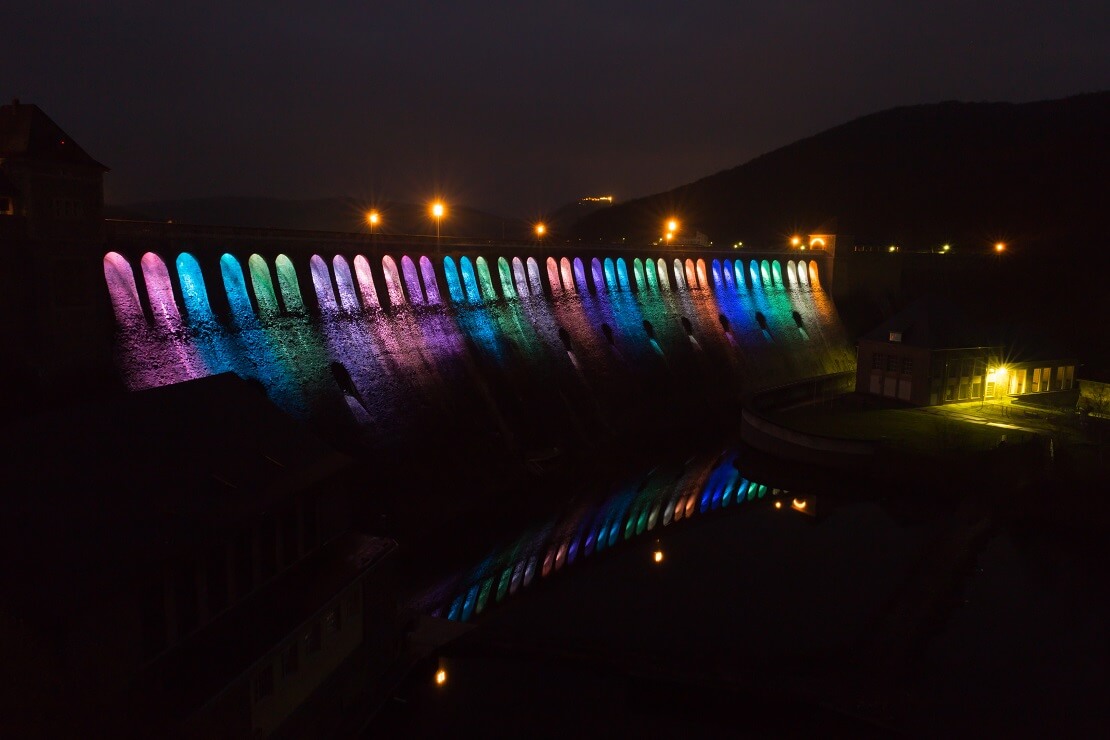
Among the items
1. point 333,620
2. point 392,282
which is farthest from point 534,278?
point 333,620

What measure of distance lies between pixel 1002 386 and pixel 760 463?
1795cm

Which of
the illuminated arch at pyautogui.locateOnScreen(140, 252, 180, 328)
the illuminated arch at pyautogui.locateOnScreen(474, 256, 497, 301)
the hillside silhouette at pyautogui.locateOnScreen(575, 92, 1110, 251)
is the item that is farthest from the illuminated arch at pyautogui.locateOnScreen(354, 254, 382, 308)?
the hillside silhouette at pyautogui.locateOnScreen(575, 92, 1110, 251)

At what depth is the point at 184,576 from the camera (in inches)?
434

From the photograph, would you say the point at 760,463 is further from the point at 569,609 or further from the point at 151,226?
the point at 151,226

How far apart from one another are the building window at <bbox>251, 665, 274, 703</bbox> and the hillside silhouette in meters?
76.6

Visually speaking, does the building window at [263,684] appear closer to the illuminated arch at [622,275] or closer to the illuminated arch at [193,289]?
the illuminated arch at [193,289]

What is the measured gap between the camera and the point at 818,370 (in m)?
53.4

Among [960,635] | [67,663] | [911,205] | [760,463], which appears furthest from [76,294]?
[911,205]

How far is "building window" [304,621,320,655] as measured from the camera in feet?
41.2

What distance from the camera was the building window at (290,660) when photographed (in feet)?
39.2

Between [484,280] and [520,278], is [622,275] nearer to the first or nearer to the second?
[520,278]

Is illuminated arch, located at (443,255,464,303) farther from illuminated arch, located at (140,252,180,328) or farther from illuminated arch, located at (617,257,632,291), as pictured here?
illuminated arch, located at (140,252,180,328)

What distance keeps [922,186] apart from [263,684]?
12675cm

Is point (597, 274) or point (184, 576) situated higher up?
point (597, 274)
